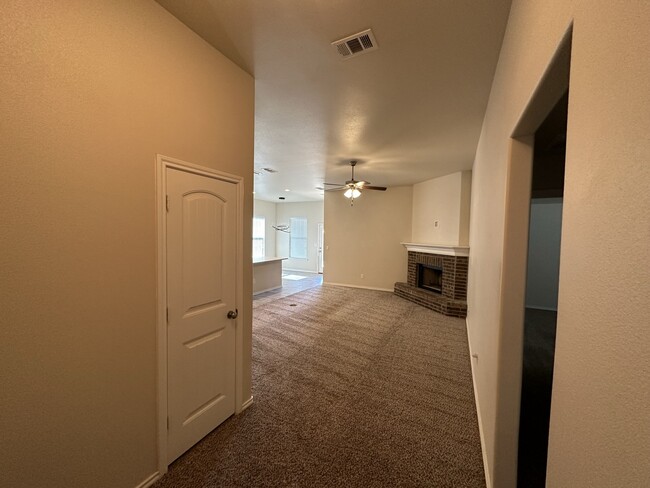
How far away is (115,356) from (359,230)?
677cm

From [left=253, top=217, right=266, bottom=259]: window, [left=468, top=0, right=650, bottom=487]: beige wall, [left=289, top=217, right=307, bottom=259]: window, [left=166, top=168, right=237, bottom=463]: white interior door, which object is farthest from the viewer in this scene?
[left=289, top=217, right=307, bottom=259]: window

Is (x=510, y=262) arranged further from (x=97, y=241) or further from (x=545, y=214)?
(x=545, y=214)

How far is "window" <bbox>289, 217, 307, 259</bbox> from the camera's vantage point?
37.2 feet

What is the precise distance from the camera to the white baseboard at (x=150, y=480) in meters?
1.68

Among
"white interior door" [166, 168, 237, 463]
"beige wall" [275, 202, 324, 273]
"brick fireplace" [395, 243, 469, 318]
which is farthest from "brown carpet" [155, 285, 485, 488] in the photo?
"beige wall" [275, 202, 324, 273]

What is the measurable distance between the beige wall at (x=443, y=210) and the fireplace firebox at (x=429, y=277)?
0.68m

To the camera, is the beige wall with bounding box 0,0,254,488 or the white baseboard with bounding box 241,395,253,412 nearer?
the beige wall with bounding box 0,0,254,488

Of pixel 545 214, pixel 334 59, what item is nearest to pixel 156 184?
pixel 334 59

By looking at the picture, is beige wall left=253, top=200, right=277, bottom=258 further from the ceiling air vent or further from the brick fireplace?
the ceiling air vent

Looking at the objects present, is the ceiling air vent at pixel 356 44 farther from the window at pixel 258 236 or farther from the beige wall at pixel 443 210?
the window at pixel 258 236

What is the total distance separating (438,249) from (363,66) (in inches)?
177

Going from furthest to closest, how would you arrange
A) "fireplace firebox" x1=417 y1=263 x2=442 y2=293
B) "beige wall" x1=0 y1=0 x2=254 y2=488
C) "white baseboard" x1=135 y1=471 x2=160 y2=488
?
"fireplace firebox" x1=417 y1=263 x2=442 y2=293 < "white baseboard" x1=135 y1=471 x2=160 y2=488 < "beige wall" x1=0 y1=0 x2=254 y2=488

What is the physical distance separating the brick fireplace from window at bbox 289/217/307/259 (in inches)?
204

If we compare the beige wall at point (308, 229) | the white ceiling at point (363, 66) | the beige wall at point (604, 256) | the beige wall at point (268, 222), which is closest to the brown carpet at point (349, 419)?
the beige wall at point (604, 256)
